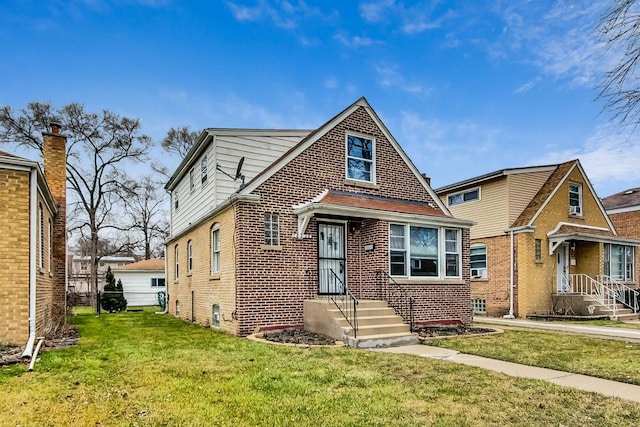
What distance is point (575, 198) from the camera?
20.4 metres

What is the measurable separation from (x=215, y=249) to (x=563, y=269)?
1569 centimetres

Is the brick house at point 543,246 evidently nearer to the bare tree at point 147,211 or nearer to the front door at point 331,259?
the front door at point 331,259

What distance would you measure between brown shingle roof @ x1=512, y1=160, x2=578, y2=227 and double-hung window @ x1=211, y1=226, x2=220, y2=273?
41.1 ft

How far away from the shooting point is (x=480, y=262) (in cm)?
2017

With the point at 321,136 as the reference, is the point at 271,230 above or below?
below

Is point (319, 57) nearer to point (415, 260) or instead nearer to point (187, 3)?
point (187, 3)

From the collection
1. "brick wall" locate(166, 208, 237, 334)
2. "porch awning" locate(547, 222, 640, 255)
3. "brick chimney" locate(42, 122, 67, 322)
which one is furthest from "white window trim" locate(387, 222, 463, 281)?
"brick chimney" locate(42, 122, 67, 322)

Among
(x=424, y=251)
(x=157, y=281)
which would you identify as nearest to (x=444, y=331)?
(x=424, y=251)

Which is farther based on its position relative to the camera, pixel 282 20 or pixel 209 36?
pixel 209 36

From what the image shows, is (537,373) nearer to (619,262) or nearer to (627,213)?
(619,262)

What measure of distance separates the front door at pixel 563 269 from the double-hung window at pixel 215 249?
15019 millimetres

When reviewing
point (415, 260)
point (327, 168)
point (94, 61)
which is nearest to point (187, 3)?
point (94, 61)

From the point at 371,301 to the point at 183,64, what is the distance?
1136 centimetres

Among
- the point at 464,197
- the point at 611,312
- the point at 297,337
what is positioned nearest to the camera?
the point at 297,337
